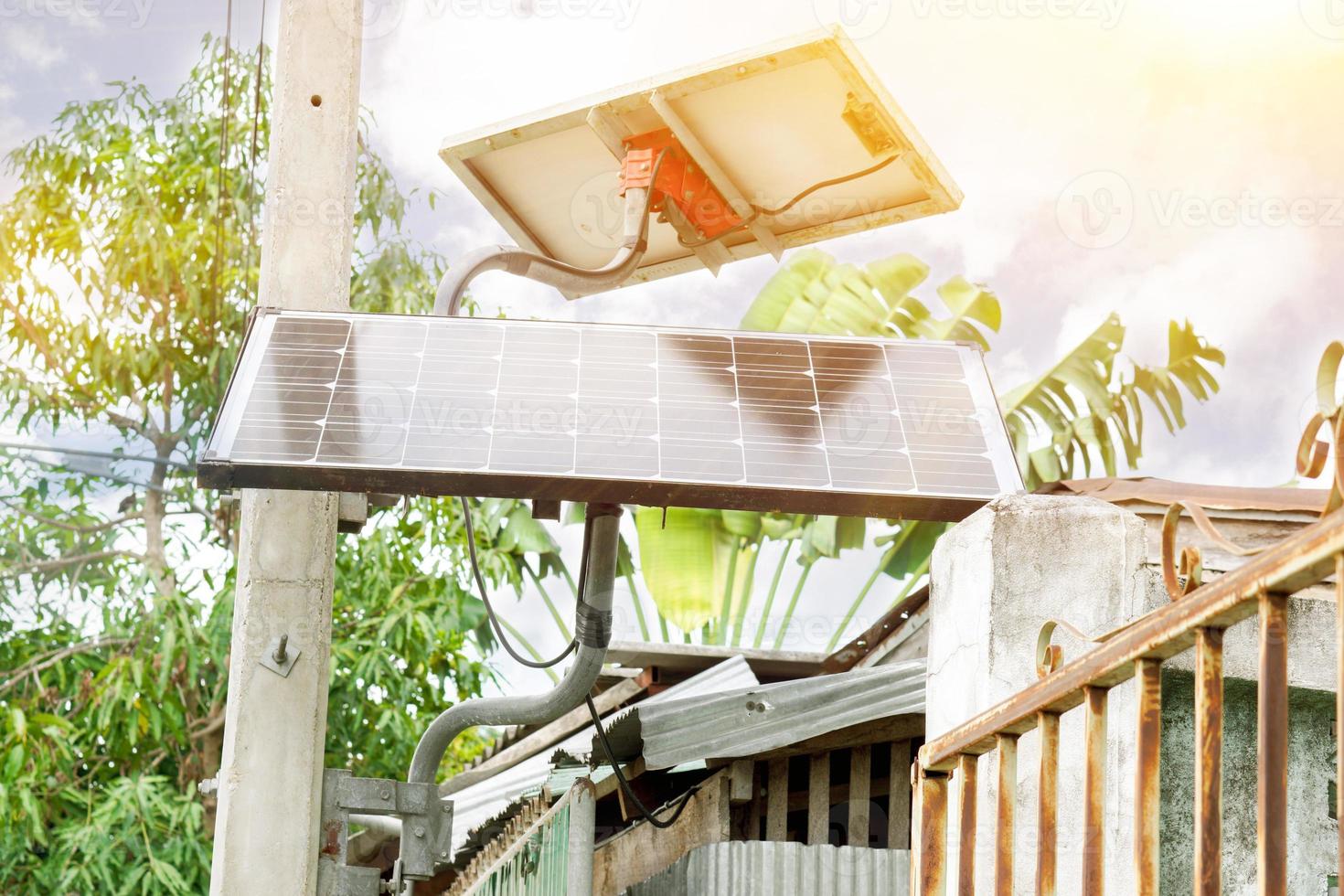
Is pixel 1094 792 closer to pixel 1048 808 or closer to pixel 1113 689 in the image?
pixel 1048 808

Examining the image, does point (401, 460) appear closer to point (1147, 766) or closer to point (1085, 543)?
point (1085, 543)

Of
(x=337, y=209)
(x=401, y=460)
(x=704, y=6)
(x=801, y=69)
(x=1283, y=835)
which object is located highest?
(x=704, y=6)

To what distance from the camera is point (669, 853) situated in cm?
620

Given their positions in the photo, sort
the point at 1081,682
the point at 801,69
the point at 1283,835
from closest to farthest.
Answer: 1. the point at 1283,835
2. the point at 1081,682
3. the point at 801,69

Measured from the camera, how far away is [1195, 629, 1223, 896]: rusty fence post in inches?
80.6

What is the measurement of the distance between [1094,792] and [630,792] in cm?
362

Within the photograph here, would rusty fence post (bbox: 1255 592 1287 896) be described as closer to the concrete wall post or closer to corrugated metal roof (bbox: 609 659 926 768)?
the concrete wall post

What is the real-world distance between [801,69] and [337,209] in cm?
190

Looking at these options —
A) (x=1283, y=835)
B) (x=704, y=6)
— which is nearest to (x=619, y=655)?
(x=1283, y=835)

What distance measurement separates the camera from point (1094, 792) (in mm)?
2447

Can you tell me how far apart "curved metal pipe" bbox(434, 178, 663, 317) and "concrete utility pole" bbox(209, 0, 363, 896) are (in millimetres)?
532

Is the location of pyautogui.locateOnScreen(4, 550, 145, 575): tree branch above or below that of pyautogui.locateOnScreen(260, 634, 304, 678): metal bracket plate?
above

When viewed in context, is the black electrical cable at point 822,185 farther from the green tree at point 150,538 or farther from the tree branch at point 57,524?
the tree branch at point 57,524

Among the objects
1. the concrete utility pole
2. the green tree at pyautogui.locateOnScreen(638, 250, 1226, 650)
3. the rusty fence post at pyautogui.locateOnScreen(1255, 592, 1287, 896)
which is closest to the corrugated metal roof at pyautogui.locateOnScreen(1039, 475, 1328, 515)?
the rusty fence post at pyautogui.locateOnScreen(1255, 592, 1287, 896)
